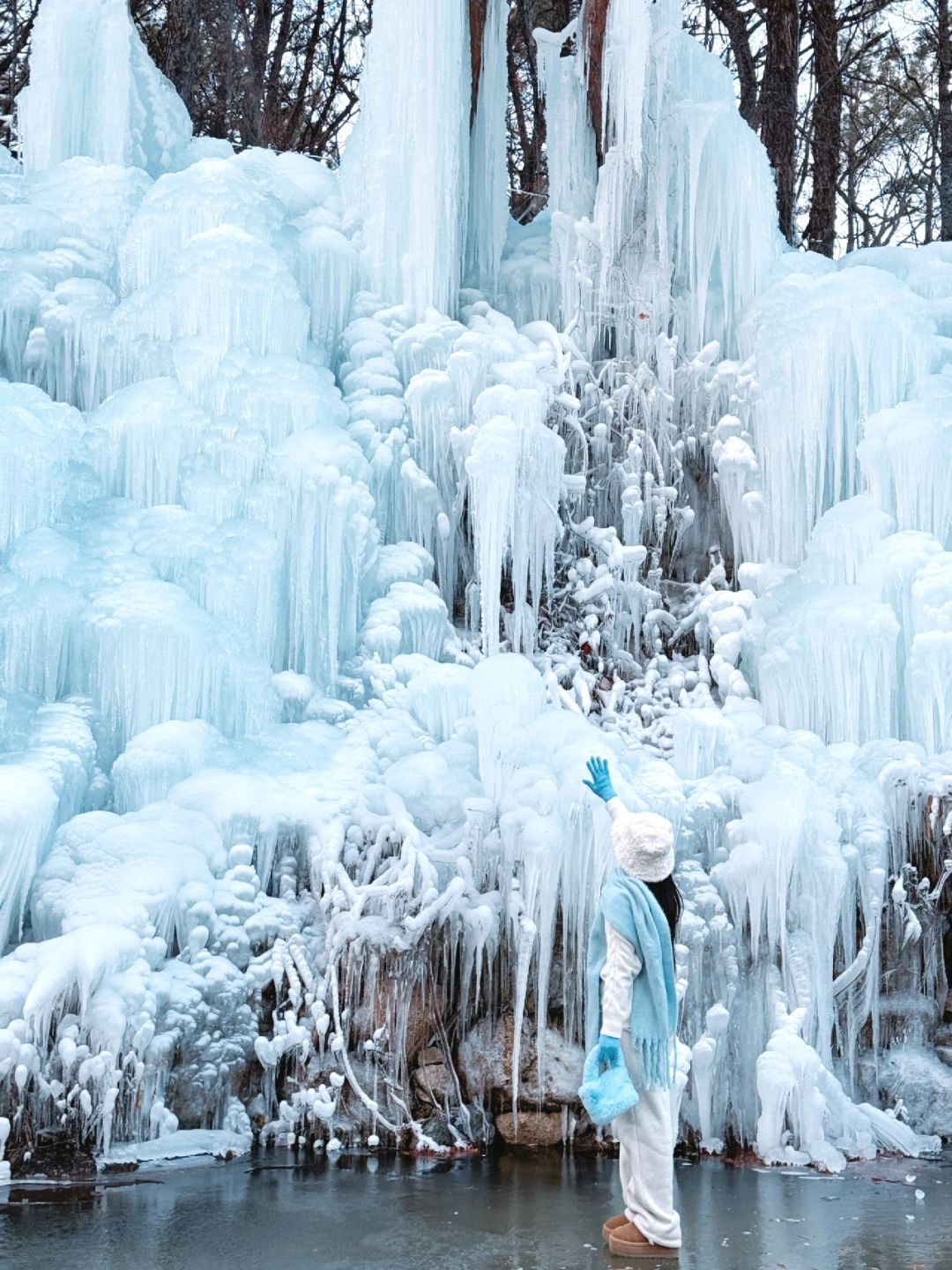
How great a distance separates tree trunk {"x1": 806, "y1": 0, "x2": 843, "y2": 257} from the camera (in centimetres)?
1271

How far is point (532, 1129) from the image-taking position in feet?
19.8

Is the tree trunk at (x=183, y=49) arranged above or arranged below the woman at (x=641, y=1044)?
above

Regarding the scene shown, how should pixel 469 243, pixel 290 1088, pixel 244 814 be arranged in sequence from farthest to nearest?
pixel 469 243, pixel 244 814, pixel 290 1088

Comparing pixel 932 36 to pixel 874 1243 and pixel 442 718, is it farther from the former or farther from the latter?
pixel 874 1243

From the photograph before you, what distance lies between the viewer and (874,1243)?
4.34m

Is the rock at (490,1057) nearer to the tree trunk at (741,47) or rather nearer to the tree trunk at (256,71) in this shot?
the tree trunk at (256,71)

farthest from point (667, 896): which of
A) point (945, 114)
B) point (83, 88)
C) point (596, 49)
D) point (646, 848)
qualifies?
point (945, 114)

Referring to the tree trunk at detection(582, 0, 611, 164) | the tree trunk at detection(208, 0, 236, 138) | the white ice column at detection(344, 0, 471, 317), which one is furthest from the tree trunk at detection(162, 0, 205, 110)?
the tree trunk at detection(582, 0, 611, 164)

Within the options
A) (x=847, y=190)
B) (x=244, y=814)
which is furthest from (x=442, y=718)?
(x=847, y=190)

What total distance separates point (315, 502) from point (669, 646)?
2.61 metres

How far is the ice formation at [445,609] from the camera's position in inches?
234

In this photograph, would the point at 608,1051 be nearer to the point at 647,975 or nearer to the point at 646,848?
the point at 647,975

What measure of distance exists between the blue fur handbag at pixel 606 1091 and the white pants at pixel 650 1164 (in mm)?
109

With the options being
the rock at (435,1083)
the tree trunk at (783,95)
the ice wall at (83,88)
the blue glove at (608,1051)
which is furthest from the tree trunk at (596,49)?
the blue glove at (608,1051)
